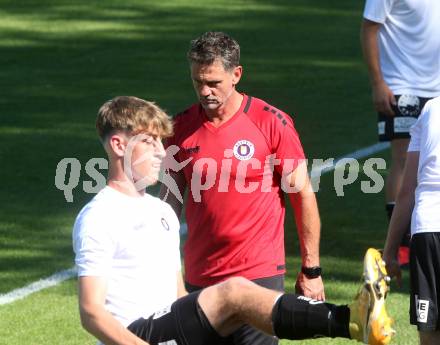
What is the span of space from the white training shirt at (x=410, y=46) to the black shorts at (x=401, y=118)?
7 cm

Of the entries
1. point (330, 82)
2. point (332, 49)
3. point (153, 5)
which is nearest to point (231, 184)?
point (330, 82)

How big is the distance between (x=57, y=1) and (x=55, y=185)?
11.0 metres

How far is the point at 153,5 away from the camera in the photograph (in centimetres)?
2409

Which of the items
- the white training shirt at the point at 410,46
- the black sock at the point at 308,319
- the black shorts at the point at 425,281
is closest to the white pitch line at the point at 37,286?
the white training shirt at the point at 410,46

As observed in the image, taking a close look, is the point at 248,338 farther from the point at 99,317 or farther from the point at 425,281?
the point at 99,317

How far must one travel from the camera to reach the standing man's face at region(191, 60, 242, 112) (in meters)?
7.53

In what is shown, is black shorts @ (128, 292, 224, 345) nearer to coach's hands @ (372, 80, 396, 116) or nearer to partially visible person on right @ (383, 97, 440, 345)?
partially visible person on right @ (383, 97, 440, 345)

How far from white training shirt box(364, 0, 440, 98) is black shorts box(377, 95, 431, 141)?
7 cm

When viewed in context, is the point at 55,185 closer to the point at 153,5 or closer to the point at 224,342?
the point at 224,342

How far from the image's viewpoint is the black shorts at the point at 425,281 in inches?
274

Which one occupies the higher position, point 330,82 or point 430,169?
point 430,169

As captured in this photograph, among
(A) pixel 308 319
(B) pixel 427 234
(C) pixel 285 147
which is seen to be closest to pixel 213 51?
(C) pixel 285 147

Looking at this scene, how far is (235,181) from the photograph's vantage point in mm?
7570

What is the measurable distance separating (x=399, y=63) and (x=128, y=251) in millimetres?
5321
